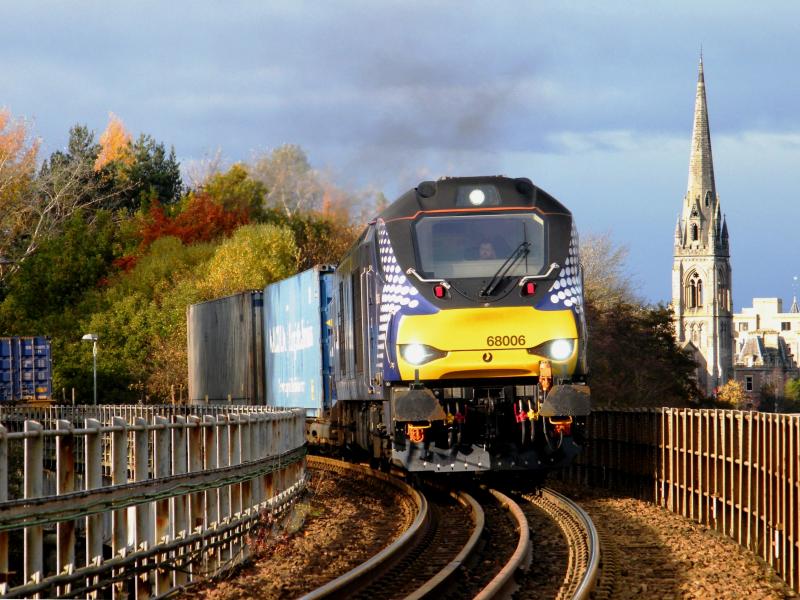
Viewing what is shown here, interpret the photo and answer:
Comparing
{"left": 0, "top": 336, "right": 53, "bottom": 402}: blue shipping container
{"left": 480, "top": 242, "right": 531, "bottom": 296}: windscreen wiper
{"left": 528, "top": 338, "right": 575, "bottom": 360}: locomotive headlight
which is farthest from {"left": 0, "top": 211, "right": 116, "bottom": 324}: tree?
{"left": 528, "top": 338, "right": 575, "bottom": 360}: locomotive headlight

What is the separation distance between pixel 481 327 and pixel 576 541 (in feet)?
10.8

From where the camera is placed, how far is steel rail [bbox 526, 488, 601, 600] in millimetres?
12023

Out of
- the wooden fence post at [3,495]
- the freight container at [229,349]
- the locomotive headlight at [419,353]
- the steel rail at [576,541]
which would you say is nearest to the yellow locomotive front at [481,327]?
the locomotive headlight at [419,353]

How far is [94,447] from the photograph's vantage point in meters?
11.8

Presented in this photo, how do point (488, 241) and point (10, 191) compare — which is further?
point (10, 191)

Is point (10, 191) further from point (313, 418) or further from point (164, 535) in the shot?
point (164, 535)

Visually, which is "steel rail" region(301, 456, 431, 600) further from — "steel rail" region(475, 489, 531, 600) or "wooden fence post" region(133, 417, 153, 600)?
"wooden fence post" region(133, 417, 153, 600)

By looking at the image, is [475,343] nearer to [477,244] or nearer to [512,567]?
[477,244]

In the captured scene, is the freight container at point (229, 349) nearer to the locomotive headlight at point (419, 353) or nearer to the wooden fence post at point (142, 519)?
the locomotive headlight at point (419, 353)

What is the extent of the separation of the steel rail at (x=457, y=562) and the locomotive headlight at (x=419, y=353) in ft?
6.63

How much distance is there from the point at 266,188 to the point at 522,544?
82154 millimetres

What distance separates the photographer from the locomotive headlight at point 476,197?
18.1 meters

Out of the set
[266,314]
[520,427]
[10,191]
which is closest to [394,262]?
[520,427]

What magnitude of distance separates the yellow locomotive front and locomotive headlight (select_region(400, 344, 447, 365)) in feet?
0.04
